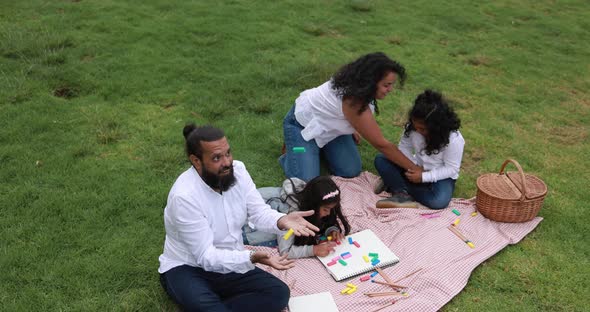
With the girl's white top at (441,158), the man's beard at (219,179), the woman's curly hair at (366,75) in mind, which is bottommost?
the girl's white top at (441,158)

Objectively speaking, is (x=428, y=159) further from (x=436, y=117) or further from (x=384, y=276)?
(x=384, y=276)

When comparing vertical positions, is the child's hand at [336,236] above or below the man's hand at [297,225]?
below

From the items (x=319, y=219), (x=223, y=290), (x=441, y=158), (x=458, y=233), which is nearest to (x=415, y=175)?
(x=441, y=158)

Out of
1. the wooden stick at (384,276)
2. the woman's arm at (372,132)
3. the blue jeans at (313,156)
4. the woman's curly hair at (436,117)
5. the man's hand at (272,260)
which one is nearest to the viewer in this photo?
the man's hand at (272,260)

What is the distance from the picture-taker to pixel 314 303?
3947 mm

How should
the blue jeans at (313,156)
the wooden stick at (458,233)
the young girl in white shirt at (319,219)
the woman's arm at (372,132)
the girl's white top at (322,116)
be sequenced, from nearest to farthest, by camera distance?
the young girl in white shirt at (319,219), the wooden stick at (458,233), the woman's arm at (372,132), the girl's white top at (322,116), the blue jeans at (313,156)

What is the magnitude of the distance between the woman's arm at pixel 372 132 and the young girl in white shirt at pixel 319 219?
1.05 m

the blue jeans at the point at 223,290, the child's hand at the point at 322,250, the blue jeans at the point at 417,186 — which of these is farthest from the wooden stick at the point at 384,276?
the blue jeans at the point at 417,186

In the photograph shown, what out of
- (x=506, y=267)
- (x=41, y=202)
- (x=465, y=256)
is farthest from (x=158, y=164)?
(x=506, y=267)

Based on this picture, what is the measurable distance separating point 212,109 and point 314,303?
3.77 meters

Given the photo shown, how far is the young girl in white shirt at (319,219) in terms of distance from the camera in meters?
4.35

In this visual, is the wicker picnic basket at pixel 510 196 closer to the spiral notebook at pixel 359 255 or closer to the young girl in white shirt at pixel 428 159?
the young girl in white shirt at pixel 428 159

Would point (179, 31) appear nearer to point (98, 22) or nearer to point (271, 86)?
point (98, 22)

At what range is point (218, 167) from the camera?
340cm
